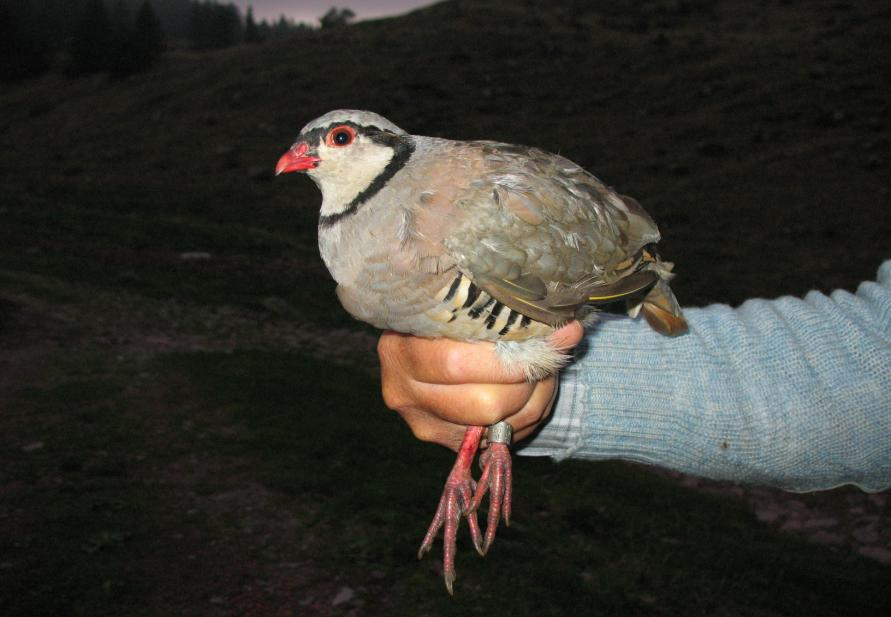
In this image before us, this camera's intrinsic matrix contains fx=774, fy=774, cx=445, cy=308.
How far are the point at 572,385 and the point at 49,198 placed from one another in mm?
23236

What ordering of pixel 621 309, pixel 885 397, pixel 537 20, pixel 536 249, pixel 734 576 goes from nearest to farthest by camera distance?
pixel 536 249 < pixel 885 397 < pixel 734 576 < pixel 621 309 < pixel 537 20

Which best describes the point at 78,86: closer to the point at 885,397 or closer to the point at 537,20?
the point at 537,20

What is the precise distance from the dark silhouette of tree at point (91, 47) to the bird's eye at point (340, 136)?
5795 cm

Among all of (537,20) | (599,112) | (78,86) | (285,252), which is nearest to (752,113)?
(599,112)

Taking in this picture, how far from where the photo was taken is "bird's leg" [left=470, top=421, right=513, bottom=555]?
327 centimetres

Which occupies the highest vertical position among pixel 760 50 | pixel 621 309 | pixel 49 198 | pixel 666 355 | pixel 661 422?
pixel 760 50

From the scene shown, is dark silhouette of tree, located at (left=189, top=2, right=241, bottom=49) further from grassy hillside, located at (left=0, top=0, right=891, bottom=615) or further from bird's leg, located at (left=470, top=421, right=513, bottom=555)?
bird's leg, located at (left=470, top=421, right=513, bottom=555)

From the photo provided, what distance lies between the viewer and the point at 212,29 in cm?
7519

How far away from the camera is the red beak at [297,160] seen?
336cm

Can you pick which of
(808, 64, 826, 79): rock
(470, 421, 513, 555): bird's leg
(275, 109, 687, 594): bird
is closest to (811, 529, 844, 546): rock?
(275, 109, 687, 594): bird

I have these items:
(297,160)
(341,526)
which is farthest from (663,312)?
(341,526)

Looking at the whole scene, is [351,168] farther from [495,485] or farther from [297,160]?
[495,485]

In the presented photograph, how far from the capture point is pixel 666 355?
3.84 metres

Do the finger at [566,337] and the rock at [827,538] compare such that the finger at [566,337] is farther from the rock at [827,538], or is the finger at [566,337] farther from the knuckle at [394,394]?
the rock at [827,538]
